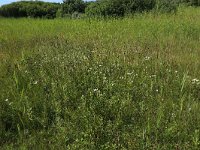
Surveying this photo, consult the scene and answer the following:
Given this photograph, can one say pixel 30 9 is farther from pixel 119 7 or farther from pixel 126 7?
pixel 126 7

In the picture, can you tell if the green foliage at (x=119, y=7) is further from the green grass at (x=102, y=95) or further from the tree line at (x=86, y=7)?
the green grass at (x=102, y=95)

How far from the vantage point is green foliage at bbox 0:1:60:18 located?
17.8m

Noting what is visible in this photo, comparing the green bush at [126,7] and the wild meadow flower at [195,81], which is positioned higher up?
the green bush at [126,7]

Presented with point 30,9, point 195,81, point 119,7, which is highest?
point 119,7

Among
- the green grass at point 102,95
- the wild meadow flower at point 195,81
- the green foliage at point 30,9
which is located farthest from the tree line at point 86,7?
the wild meadow flower at point 195,81

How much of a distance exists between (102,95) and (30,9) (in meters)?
13.6

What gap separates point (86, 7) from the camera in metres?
16.0

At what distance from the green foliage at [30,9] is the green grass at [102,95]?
889cm

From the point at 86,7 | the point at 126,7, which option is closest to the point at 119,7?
the point at 126,7

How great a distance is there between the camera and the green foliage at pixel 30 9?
17.8 meters

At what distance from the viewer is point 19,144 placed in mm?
4812

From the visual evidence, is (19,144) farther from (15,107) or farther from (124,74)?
(124,74)

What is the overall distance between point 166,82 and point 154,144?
2007 mm

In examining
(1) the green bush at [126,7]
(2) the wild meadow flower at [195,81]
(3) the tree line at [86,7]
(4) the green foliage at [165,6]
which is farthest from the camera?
(3) the tree line at [86,7]
